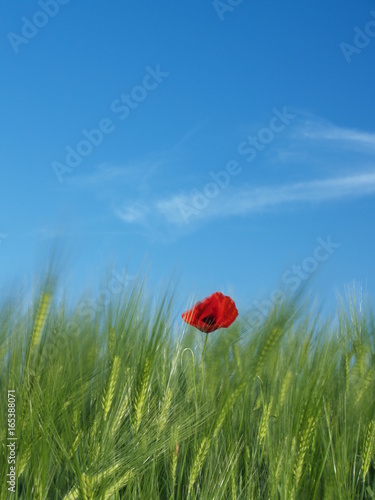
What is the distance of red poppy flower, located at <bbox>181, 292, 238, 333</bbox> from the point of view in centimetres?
199

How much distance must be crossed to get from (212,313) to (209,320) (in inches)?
1.4

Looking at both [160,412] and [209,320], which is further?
[209,320]

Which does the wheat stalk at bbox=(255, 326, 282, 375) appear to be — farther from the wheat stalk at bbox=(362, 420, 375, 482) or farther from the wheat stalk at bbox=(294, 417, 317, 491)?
the wheat stalk at bbox=(362, 420, 375, 482)

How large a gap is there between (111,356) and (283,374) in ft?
1.81

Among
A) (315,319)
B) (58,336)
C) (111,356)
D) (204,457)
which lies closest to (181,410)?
(204,457)

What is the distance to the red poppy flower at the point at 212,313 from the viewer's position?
1991 millimetres

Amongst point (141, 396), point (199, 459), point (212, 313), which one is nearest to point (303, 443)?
point (199, 459)

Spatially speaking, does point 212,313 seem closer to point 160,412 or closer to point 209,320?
point 209,320

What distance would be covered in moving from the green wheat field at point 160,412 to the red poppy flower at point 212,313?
9cm

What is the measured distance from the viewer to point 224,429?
1.71 metres

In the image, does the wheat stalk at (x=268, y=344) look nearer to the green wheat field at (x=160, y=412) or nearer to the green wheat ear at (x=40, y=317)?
the green wheat field at (x=160, y=412)

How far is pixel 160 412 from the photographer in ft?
5.09

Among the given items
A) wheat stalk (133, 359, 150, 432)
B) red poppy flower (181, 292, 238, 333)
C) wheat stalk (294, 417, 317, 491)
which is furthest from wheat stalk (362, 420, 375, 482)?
wheat stalk (133, 359, 150, 432)

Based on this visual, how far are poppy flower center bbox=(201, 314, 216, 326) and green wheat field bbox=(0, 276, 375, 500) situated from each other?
135 millimetres
